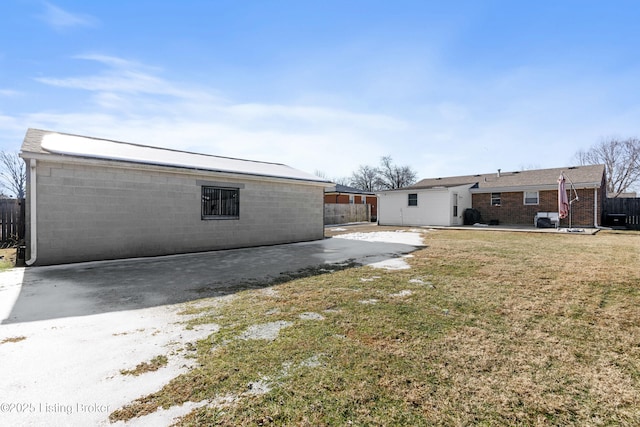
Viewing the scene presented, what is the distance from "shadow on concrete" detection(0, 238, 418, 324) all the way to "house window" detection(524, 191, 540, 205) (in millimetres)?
15092

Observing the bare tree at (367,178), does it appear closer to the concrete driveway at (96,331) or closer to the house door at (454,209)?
the house door at (454,209)

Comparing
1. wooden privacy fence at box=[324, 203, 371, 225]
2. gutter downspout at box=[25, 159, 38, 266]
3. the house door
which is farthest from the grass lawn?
wooden privacy fence at box=[324, 203, 371, 225]

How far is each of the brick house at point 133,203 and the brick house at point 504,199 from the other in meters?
11.9

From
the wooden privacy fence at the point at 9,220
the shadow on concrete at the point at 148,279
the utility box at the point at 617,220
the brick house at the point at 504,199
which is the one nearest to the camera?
the shadow on concrete at the point at 148,279

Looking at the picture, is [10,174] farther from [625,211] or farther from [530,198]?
[625,211]

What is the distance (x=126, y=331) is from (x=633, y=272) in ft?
26.8

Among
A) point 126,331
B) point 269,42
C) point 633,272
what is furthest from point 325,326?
point 269,42

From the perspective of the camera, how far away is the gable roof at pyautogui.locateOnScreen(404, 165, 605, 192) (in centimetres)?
1702

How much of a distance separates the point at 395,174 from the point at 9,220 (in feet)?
135

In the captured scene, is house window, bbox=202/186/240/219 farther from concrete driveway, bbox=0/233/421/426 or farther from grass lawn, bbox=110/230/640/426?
grass lawn, bbox=110/230/640/426

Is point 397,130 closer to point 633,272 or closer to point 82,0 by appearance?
point 633,272

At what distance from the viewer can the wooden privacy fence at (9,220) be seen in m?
8.72

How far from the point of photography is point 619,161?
31.1 m

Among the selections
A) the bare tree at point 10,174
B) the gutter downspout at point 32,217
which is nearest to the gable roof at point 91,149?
the gutter downspout at point 32,217
